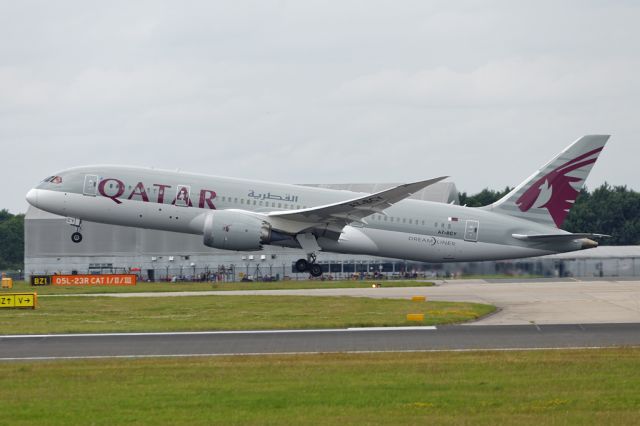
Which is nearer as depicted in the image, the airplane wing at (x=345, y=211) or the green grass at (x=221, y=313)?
the green grass at (x=221, y=313)

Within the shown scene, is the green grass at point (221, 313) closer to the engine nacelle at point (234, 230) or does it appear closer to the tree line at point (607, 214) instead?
the engine nacelle at point (234, 230)

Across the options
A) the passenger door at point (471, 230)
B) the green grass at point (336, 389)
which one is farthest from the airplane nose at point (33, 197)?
the green grass at point (336, 389)

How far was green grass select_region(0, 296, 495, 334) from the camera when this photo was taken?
31.6 metres

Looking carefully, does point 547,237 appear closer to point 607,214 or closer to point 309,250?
point 309,250

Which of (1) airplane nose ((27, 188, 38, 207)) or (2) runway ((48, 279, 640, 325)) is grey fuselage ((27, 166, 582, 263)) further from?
(2) runway ((48, 279, 640, 325))

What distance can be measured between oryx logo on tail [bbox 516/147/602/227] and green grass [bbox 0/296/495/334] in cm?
1164

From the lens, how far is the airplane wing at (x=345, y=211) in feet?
146

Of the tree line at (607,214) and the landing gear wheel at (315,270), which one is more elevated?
the tree line at (607,214)

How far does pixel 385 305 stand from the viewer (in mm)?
38219

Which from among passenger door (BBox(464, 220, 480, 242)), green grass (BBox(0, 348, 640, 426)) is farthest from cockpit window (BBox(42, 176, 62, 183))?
green grass (BBox(0, 348, 640, 426))

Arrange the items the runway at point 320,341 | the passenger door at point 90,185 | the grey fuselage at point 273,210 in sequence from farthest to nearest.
A: 1. the passenger door at point 90,185
2. the grey fuselage at point 273,210
3. the runway at point 320,341

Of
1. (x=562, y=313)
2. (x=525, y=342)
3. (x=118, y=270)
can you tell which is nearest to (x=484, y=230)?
(x=562, y=313)

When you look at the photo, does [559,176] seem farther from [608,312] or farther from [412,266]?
[608,312]

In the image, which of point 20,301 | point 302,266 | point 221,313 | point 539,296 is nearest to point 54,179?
point 20,301
